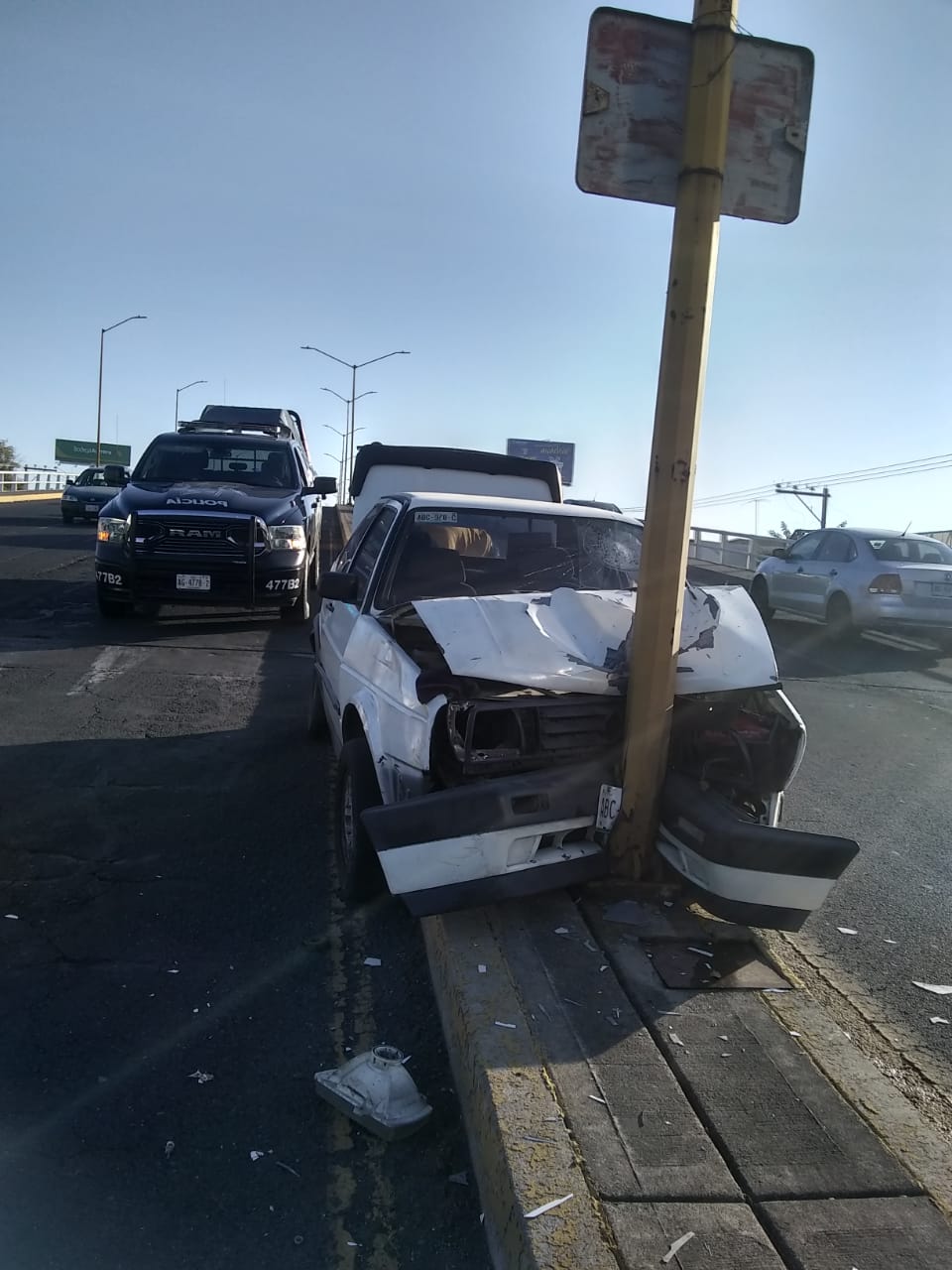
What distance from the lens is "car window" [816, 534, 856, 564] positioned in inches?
545

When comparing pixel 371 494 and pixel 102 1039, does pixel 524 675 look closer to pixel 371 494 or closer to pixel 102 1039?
pixel 102 1039

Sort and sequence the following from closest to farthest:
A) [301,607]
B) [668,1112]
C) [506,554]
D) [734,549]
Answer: [668,1112] → [506,554] → [301,607] → [734,549]

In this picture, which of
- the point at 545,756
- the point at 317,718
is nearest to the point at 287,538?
the point at 317,718

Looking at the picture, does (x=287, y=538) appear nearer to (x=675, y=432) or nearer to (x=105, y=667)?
(x=105, y=667)

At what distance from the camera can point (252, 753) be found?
689 cm

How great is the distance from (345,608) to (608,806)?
2524 millimetres

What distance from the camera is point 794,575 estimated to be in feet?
49.3

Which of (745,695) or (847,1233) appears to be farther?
(745,695)

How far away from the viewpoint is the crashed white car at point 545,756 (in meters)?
3.53

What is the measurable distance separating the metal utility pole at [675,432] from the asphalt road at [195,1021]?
110 cm

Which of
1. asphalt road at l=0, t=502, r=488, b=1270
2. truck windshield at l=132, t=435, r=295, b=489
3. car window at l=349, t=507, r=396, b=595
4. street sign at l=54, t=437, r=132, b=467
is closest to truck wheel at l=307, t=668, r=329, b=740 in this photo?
asphalt road at l=0, t=502, r=488, b=1270

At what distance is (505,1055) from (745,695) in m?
1.84

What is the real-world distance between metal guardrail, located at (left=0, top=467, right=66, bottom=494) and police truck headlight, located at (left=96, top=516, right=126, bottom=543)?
4165 cm

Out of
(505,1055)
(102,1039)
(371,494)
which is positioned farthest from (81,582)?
(505,1055)
